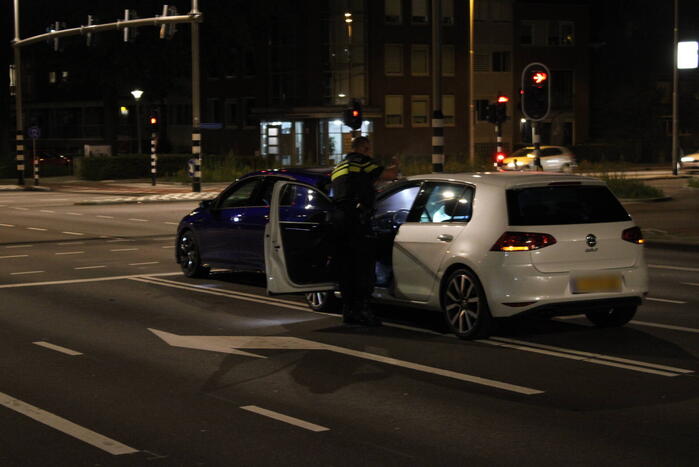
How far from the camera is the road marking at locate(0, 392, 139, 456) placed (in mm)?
6682

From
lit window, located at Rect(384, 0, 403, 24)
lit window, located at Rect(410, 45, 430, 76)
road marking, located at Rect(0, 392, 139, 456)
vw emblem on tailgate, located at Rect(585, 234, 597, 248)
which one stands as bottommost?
road marking, located at Rect(0, 392, 139, 456)

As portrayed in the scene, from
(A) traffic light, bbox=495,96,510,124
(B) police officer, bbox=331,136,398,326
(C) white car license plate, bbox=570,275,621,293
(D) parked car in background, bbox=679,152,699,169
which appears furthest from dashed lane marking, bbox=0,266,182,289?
(D) parked car in background, bbox=679,152,699,169

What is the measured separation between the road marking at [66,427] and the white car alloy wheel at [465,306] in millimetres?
4024

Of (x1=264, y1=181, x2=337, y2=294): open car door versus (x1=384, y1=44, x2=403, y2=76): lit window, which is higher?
(x1=384, y1=44, x2=403, y2=76): lit window

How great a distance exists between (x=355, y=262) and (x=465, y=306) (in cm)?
123

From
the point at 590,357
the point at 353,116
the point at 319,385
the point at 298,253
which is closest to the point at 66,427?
the point at 319,385

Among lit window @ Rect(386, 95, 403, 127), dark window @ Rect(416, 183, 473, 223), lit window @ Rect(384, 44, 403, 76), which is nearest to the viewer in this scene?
dark window @ Rect(416, 183, 473, 223)

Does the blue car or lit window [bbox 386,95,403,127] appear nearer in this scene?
the blue car

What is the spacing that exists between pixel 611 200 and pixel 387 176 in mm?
3042

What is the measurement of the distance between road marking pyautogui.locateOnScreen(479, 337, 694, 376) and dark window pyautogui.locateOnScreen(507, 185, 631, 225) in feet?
3.48

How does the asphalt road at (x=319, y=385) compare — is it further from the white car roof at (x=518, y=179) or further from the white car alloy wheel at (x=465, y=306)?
the white car roof at (x=518, y=179)

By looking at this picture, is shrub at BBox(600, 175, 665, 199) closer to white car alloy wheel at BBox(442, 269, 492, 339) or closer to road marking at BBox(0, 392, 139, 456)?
white car alloy wheel at BBox(442, 269, 492, 339)

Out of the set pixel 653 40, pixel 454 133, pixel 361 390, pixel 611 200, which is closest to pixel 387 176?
pixel 611 200

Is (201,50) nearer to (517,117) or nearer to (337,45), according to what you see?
(337,45)
